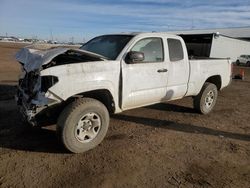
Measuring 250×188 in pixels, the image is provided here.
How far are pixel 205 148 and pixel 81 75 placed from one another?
2.55 meters

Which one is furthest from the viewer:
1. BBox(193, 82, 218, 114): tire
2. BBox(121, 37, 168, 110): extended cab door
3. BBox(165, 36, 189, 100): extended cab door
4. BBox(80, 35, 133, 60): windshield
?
BBox(193, 82, 218, 114): tire

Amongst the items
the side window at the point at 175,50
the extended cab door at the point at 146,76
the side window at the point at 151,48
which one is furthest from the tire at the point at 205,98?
the side window at the point at 151,48

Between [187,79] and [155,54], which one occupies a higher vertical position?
[155,54]

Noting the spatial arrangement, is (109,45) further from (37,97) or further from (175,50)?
(37,97)

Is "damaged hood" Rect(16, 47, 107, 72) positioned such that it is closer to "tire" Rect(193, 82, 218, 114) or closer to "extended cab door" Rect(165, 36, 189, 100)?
"extended cab door" Rect(165, 36, 189, 100)

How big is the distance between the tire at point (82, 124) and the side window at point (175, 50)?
7.06 feet

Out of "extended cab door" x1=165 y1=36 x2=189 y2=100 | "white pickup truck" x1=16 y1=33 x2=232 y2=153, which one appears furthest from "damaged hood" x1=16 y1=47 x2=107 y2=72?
"extended cab door" x1=165 y1=36 x2=189 y2=100

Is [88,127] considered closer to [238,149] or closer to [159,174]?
[159,174]

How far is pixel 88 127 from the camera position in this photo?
15.2ft

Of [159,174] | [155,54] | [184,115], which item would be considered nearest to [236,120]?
[184,115]

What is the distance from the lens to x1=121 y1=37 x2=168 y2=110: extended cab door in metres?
5.07

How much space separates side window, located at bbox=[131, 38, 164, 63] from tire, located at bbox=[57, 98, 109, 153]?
4.86 feet

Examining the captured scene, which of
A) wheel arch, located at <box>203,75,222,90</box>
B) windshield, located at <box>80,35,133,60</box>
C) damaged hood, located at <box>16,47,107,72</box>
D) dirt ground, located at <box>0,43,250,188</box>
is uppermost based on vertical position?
windshield, located at <box>80,35,133,60</box>

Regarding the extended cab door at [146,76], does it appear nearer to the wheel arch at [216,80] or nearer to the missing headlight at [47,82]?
the missing headlight at [47,82]
